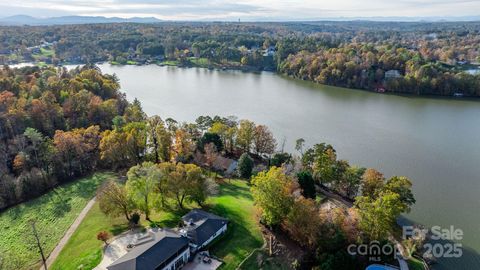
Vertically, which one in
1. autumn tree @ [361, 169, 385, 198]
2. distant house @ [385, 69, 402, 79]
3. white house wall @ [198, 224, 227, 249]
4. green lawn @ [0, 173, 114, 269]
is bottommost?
green lawn @ [0, 173, 114, 269]

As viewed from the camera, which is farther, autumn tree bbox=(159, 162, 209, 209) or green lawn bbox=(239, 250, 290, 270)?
autumn tree bbox=(159, 162, 209, 209)

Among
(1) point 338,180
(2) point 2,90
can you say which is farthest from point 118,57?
(1) point 338,180

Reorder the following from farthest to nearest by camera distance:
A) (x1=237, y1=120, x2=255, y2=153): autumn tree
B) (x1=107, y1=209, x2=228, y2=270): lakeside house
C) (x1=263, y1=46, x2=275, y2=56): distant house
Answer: (x1=263, y1=46, x2=275, y2=56): distant house, (x1=237, y1=120, x2=255, y2=153): autumn tree, (x1=107, y1=209, x2=228, y2=270): lakeside house

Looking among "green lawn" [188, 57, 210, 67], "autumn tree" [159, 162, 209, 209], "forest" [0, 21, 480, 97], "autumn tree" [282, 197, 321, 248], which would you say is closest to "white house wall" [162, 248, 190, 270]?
"autumn tree" [159, 162, 209, 209]

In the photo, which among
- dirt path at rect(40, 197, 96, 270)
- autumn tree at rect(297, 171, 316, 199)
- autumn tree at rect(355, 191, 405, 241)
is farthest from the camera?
autumn tree at rect(297, 171, 316, 199)

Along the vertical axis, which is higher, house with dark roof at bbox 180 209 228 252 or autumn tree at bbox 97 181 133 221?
autumn tree at bbox 97 181 133 221

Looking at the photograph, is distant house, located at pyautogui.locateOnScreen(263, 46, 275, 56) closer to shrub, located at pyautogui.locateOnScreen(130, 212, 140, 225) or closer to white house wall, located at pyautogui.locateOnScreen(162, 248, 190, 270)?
shrub, located at pyautogui.locateOnScreen(130, 212, 140, 225)

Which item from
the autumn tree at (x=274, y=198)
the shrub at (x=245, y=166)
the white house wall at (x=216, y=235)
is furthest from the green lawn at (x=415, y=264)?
the shrub at (x=245, y=166)

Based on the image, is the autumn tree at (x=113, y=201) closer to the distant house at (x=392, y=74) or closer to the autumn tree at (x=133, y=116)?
the autumn tree at (x=133, y=116)
